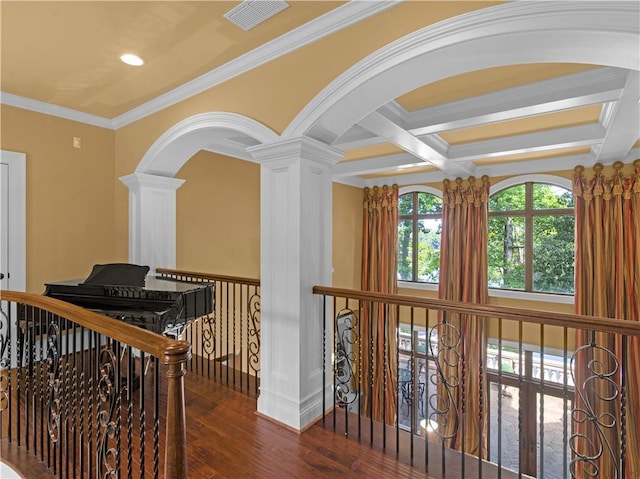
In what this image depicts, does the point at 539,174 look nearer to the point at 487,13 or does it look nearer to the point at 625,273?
the point at 625,273

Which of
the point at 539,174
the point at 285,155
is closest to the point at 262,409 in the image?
the point at 285,155

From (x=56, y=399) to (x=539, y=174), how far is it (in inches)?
258

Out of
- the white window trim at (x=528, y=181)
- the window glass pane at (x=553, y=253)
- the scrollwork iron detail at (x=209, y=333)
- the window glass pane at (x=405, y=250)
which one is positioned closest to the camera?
the scrollwork iron detail at (x=209, y=333)

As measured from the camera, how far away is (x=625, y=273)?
186 inches

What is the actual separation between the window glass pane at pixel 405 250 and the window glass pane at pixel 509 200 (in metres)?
1.63

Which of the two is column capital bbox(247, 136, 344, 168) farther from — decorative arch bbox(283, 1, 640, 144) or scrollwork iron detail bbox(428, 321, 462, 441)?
scrollwork iron detail bbox(428, 321, 462, 441)

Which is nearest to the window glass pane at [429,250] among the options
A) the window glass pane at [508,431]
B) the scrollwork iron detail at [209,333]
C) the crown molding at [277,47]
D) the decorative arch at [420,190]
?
the decorative arch at [420,190]

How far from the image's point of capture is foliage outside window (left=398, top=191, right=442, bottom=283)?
702 cm

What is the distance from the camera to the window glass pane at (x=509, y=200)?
6.09m

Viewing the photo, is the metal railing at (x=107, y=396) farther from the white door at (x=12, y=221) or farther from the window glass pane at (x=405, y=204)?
the window glass pane at (x=405, y=204)

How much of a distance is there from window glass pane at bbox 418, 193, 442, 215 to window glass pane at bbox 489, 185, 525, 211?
0.98 metres

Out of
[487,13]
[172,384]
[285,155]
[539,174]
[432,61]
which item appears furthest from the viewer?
[539,174]

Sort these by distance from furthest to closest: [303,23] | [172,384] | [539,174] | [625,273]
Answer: [539,174] < [625,273] < [303,23] < [172,384]

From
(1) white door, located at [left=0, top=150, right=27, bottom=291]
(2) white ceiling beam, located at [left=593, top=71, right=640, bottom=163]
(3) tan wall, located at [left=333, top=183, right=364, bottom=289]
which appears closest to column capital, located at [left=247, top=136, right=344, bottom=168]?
(2) white ceiling beam, located at [left=593, top=71, right=640, bottom=163]
